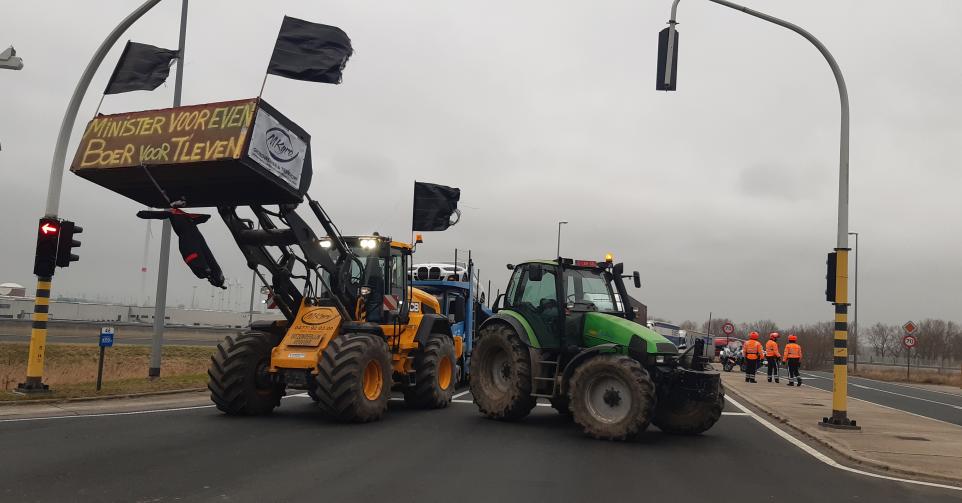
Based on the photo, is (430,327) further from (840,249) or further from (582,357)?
(840,249)

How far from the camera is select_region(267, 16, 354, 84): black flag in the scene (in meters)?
11.8

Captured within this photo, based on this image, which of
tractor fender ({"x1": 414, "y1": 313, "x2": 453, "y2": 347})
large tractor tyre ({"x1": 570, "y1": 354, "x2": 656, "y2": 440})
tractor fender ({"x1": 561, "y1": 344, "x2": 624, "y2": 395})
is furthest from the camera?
tractor fender ({"x1": 414, "y1": 313, "x2": 453, "y2": 347})

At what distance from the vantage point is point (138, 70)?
14.8 m

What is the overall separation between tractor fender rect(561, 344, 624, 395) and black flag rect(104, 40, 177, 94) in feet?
33.1

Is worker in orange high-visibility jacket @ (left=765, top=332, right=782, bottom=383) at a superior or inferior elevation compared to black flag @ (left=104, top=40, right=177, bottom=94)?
inferior

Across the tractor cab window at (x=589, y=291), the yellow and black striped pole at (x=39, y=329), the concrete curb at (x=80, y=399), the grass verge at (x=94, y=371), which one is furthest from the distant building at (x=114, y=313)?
the tractor cab window at (x=589, y=291)

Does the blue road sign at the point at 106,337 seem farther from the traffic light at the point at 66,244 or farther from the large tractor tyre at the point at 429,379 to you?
the large tractor tyre at the point at 429,379

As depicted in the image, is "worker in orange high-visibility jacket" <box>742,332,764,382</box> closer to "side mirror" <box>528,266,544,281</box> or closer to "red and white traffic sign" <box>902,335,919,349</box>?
"red and white traffic sign" <box>902,335,919,349</box>

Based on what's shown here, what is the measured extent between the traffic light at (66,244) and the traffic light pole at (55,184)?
33 cm

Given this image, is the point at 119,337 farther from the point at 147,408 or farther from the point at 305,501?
the point at 305,501

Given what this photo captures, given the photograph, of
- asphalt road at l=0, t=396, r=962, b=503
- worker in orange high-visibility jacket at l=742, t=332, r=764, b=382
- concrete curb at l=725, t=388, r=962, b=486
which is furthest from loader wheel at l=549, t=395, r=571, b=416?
worker in orange high-visibility jacket at l=742, t=332, r=764, b=382

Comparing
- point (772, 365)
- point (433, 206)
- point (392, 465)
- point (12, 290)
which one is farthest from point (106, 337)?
point (12, 290)

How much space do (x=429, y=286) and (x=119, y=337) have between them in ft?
108

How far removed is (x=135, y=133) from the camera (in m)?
10.2
